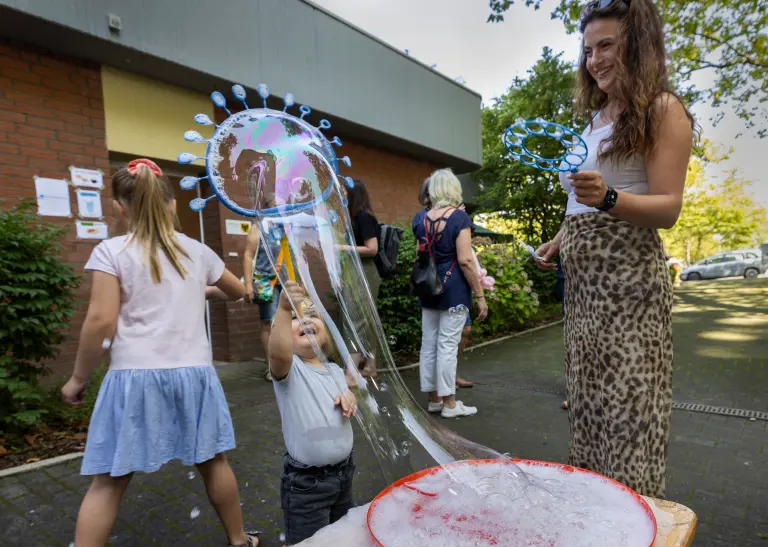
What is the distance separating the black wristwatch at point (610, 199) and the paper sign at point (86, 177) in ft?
17.9

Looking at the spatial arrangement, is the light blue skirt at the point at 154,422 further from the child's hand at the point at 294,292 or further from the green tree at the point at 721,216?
the green tree at the point at 721,216

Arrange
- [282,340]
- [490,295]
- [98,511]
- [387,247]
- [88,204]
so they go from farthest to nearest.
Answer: [490,295] < [88,204] < [387,247] < [98,511] < [282,340]

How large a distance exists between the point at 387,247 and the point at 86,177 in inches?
131

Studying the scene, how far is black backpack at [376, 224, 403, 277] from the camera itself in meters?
4.92

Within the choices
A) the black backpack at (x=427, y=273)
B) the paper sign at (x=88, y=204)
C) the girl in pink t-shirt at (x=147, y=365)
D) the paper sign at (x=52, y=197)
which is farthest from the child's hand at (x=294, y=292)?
the paper sign at (x=88, y=204)

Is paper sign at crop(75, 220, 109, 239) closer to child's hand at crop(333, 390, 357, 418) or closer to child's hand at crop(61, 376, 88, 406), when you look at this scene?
child's hand at crop(61, 376, 88, 406)

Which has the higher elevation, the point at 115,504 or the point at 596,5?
the point at 596,5

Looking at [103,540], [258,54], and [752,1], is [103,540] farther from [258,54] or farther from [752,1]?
[752,1]

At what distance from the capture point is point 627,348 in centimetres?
162

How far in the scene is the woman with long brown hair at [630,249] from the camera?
→ 1.55 m

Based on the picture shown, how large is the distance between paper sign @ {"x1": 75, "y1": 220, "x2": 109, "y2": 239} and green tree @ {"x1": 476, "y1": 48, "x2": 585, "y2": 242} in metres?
10.2

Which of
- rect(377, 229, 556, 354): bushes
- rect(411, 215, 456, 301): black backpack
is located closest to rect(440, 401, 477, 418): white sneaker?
rect(377, 229, 556, 354): bushes

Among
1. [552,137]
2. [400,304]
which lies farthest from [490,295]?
[552,137]

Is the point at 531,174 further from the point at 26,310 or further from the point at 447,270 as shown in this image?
the point at 26,310
